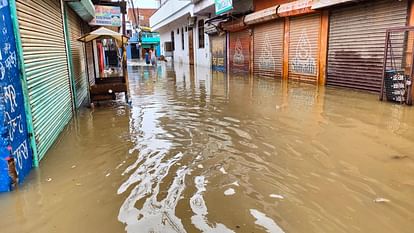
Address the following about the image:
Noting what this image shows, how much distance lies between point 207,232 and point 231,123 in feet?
12.7

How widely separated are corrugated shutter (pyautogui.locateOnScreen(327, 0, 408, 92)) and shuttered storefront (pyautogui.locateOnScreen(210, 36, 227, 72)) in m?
9.94

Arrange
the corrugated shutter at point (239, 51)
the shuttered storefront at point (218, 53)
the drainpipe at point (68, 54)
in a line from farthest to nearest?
the shuttered storefront at point (218, 53), the corrugated shutter at point (239, 51), the drainpipe at point (68, 54)

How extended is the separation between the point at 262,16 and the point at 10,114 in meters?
12.6

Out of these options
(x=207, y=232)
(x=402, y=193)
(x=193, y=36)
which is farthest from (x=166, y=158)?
(x=193, y=36)

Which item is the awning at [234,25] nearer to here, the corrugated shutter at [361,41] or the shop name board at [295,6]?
the shop name board at [295,6]

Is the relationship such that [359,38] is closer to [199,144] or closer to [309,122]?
[309,122]

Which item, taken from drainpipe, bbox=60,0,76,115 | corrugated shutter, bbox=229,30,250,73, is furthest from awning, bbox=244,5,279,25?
drainpipe, bbox=60,0,76,115

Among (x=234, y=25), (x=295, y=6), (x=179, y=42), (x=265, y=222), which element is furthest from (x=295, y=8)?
(x=179, y=42)

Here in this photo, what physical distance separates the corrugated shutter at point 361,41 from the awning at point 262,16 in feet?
9.66

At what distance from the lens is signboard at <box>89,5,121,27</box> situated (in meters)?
13.8

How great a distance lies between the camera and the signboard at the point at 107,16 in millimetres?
13836

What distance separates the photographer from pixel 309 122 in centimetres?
638

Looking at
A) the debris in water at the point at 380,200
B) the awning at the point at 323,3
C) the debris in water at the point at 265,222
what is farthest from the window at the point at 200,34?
the debris in water at the point at 265,222

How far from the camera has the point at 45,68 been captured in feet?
18.1
